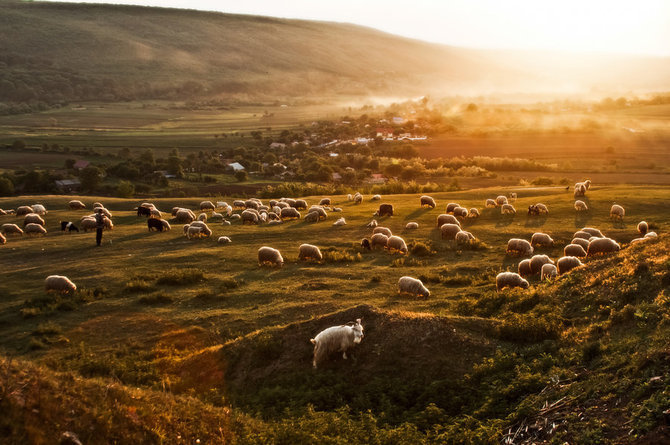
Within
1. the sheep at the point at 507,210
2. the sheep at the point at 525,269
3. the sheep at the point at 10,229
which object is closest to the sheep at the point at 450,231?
the sheep at the point at 507,210

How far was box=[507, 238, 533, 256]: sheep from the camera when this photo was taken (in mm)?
A: 26203

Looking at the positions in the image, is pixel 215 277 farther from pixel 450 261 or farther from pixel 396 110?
pixel 396 110

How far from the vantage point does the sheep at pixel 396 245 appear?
1097 inches

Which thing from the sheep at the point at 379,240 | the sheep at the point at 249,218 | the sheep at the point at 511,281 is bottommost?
the sheep at the point at 249,218

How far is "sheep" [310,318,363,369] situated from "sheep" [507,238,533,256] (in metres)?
16.4

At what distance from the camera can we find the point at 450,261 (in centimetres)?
2612

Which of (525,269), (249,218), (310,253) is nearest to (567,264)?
(525,269)

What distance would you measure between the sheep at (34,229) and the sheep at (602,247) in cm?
3251

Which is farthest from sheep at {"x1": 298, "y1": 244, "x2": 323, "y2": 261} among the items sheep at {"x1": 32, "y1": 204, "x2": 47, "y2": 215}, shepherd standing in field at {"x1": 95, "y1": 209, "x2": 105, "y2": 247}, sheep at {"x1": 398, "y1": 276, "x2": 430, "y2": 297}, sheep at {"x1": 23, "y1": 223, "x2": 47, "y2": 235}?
sheep at {"x1": 32, "y1": 204, "x2": 47, "y2": 215}

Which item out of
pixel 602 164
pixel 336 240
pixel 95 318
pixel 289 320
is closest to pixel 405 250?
pixel 336 240

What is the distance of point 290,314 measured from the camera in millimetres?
17688

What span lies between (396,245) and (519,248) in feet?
20.7

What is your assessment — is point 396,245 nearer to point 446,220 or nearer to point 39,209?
point 446,220

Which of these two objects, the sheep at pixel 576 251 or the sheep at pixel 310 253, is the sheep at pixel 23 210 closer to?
the sheep at pixel 310 253
